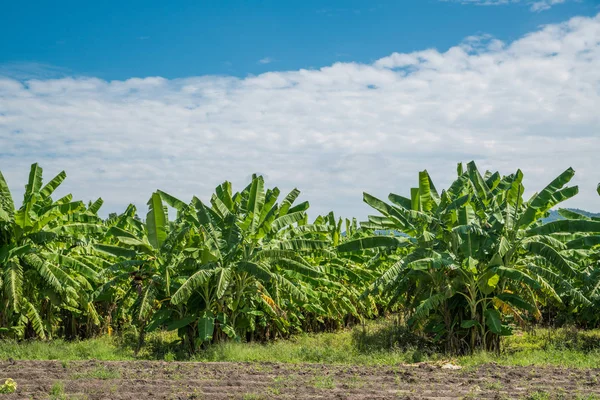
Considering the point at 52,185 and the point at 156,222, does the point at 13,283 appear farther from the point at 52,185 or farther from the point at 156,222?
the point at 156,222

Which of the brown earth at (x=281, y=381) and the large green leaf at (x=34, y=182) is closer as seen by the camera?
the brown earth at (x=281, y=381)

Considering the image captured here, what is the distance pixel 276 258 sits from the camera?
15523 mm

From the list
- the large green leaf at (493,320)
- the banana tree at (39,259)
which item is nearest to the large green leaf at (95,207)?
the banana tree at (39,259)

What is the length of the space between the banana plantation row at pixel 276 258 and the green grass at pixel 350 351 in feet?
1.94

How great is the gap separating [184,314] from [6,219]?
210 inches

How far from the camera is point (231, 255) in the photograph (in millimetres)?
15531

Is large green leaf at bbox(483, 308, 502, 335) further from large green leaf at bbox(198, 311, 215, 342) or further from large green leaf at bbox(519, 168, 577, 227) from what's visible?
large green leaf at bbox(198, 311, 215, 342)

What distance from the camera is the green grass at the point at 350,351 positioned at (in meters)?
13.9

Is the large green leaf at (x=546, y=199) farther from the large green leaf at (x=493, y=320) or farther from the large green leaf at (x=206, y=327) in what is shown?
the large green leaf at (x=206, y=327)

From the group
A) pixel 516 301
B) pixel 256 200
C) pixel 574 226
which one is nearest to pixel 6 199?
pixel 256 200

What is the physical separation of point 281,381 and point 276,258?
520 cm

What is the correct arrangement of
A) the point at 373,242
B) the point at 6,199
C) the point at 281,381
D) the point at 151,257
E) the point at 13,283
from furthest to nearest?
the point at 6,199
the point at 151,257
the point at 373,242
the point at 13,283
the point at 281,381

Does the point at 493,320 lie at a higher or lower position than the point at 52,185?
lower

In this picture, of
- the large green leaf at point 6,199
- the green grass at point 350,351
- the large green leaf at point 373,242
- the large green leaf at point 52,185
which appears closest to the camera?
the green grass at point 350,351
